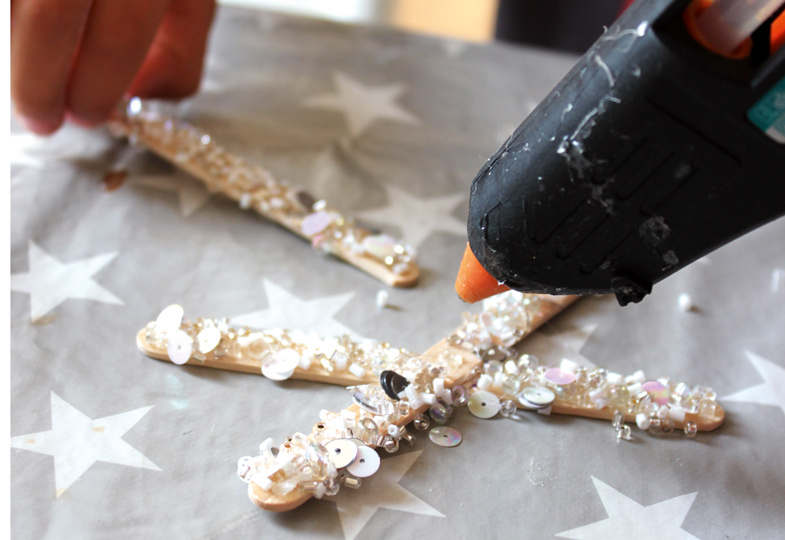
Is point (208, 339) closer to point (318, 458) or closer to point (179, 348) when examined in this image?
point (179, 348)

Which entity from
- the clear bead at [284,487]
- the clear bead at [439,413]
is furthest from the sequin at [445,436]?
the clear bead at [284,487]

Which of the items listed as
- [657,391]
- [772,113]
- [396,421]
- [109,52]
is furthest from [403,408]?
[109,52]

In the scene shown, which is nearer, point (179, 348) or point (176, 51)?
point (179, 348)

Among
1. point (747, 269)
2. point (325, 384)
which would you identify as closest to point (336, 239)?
point (325, 384)

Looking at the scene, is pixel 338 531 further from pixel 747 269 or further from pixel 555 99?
pixel 747 269

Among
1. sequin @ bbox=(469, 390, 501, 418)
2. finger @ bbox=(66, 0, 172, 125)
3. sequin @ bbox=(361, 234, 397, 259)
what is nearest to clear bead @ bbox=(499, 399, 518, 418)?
sequin @ bbox=(469, 390, 501, 418)

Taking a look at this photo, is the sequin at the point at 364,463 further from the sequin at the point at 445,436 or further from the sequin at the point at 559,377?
the sequin at the point at 559,377
